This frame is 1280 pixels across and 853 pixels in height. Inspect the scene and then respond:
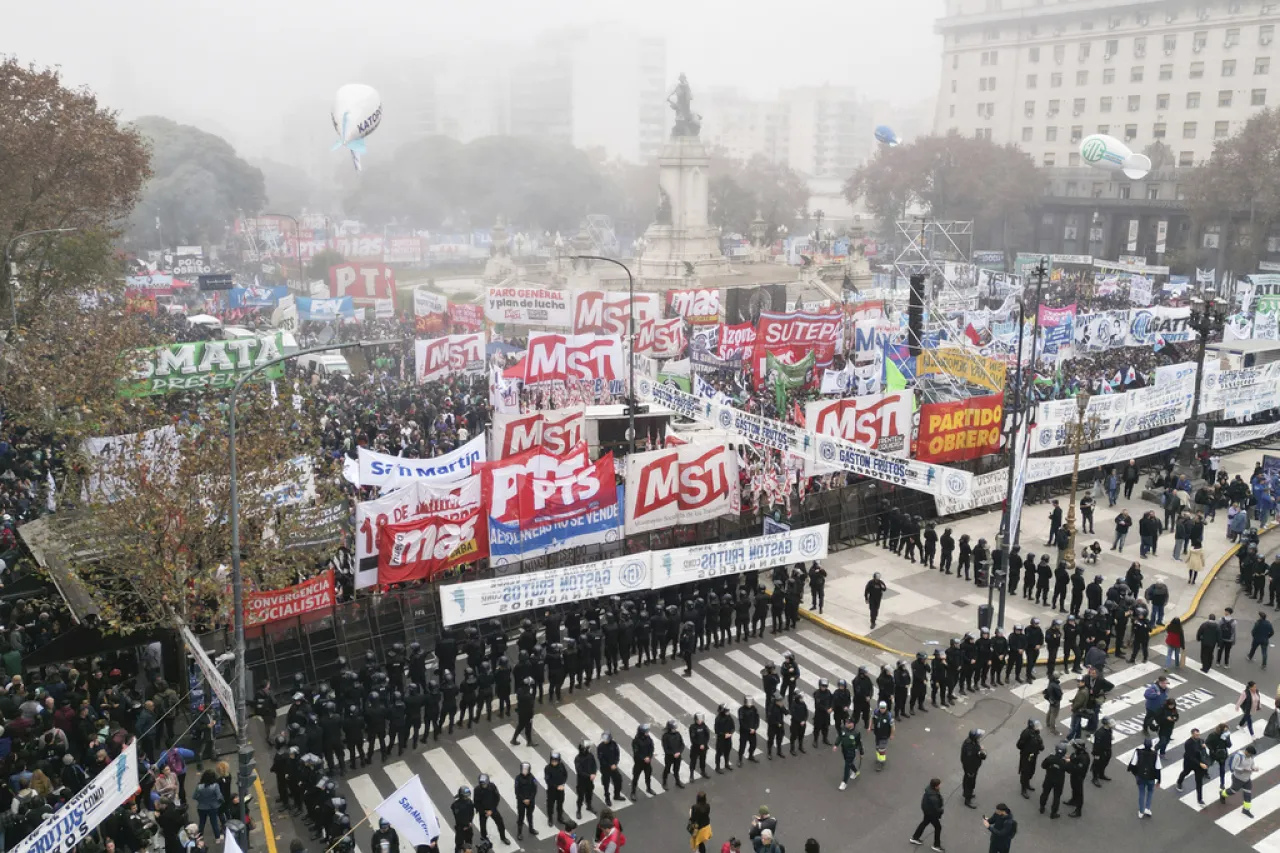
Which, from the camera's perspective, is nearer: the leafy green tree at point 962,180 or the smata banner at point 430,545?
the smata banner at point 430,545

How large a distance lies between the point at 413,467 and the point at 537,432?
3918 mm

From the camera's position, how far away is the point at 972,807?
1412cm

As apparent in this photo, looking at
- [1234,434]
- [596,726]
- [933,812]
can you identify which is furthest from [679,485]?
[1234,434]

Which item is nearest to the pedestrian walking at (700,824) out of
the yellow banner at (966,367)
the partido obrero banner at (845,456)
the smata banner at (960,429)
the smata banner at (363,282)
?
the partido obrero banner at (845,456)

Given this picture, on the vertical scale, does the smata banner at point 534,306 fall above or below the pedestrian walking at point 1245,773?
above

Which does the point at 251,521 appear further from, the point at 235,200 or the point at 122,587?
the point at 235,200

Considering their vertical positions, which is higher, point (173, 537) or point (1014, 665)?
point (173, 537)

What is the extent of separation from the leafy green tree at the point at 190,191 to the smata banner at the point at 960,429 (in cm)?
8729

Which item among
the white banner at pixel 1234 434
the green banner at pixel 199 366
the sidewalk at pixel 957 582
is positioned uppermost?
the green banner at pixel 199 366

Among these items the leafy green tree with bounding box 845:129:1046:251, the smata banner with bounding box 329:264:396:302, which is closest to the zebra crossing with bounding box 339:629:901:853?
the smata banner with bounding box 329:264:396:302

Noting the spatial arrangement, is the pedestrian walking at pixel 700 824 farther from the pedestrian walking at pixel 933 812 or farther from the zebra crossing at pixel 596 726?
the pedestrian walking at pixel 933 812

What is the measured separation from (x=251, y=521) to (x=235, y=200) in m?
99.7

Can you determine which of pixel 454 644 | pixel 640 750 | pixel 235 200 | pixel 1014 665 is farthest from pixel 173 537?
pixel 235 200

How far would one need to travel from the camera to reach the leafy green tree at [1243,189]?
65.4 metres
